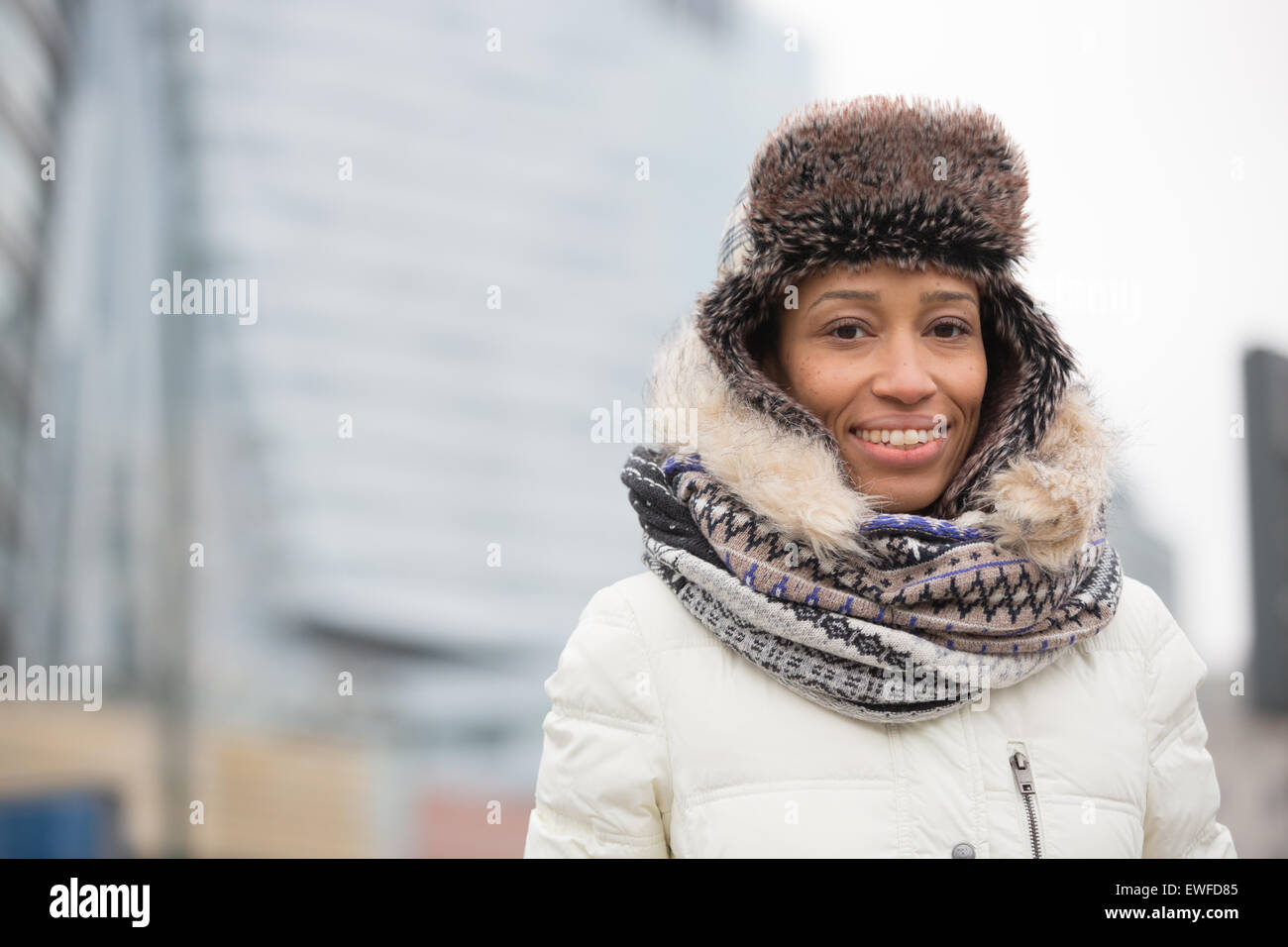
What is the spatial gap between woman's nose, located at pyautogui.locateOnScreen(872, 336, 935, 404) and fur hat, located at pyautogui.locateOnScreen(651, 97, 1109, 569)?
0.10 meters

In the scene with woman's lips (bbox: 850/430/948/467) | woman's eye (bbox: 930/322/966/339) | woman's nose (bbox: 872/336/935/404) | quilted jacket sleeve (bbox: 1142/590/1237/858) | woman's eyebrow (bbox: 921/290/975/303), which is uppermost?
woman's eyebrow (bbox: 921/290/975/303)

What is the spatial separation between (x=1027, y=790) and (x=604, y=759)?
488 mm

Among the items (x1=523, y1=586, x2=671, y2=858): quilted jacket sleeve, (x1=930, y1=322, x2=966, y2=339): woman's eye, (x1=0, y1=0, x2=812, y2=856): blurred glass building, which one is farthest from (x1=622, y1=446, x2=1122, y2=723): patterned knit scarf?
(x1=0, y1=0, x2=812, y2=856): blurred glass building

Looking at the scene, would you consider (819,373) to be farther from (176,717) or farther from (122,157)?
(176,717)

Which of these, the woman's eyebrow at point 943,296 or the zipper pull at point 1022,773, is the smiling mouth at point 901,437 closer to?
the woman's eyebrow at point 943,296

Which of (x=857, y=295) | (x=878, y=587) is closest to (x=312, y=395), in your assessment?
(x=857, y=295)

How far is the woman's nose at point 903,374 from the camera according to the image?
123 centimetres

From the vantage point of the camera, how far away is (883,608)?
1176 millimetres

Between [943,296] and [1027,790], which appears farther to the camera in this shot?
[943,296]

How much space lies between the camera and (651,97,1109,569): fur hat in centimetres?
123

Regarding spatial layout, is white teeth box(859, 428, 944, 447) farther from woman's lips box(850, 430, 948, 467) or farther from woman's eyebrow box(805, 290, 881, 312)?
woman's eyebrow box(805, 290, 881, 312)

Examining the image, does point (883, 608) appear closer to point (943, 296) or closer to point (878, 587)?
point (878, 587)
